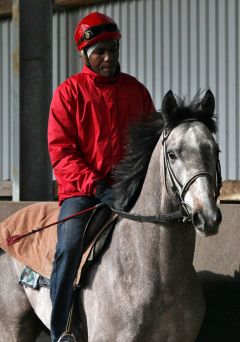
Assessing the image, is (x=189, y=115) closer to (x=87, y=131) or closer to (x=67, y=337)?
(x=87, y=131)

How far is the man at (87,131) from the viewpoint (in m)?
5.34

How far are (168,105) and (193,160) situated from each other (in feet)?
1.35

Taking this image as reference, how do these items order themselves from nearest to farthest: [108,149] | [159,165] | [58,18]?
[159,165] < [108,149] < [58,18]

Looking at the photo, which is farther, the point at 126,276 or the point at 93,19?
the point at 93,19

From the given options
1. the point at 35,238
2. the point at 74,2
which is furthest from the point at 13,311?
the point at 74,2

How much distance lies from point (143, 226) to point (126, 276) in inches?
12.0

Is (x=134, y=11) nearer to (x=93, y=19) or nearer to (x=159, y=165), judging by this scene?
(x=93, y=19)

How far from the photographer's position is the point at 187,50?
29.4 ft

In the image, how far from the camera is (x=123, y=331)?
194 inches

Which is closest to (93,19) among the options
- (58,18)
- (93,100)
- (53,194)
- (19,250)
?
(93,100)

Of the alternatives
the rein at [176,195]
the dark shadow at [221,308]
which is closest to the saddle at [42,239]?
the rein at [176,195]

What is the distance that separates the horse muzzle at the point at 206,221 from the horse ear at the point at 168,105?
0.67 m

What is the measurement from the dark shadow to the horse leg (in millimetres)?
1290

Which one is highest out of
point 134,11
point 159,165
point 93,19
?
point 134,11
